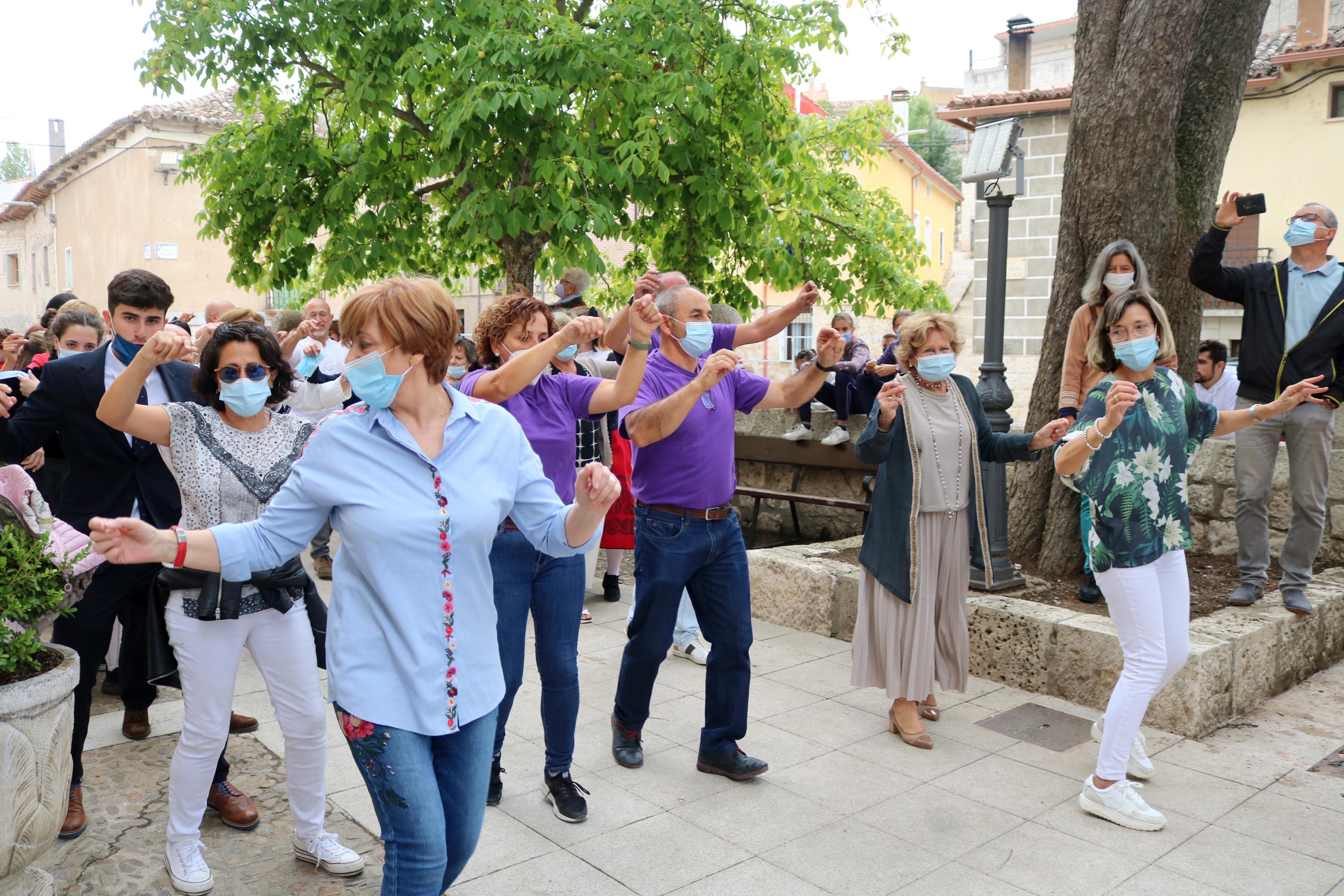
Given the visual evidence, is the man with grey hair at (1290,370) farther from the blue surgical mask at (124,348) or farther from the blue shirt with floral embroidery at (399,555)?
the blue surgical mask at (124,348)

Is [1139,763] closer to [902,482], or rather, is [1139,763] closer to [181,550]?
[902,482]

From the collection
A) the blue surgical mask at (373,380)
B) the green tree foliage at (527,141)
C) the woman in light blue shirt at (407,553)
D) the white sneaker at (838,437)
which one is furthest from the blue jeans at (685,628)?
the green tree foliage at (527,141)

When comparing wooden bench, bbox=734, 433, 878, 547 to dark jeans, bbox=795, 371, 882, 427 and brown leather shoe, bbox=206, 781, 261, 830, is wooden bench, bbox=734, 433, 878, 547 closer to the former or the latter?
dark jeans, bbox=795, 371, 882, 427

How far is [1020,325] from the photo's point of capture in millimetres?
18203

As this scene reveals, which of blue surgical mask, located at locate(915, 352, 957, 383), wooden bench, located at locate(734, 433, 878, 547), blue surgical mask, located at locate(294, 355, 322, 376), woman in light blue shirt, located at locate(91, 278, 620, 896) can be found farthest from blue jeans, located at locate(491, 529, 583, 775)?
wooden bench, located at locate(734, 433, 878, 547)

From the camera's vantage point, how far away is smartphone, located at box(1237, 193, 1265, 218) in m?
5.41

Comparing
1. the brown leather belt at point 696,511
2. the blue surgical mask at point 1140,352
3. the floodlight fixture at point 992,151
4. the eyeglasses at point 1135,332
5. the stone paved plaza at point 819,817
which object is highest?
the floodlight fixture at point 992,151

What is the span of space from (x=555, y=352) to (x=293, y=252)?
30.8 feet

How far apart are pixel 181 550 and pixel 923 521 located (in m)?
3.28

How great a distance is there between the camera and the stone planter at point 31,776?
299 centimetres

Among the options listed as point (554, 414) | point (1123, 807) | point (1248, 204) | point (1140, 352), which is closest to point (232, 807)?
point (554, 414)

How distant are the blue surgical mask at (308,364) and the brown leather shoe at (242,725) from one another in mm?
1618

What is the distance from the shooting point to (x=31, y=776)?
3.06 metres

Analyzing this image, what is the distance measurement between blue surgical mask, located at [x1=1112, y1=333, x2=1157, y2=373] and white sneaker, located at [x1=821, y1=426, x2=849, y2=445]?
5.82m
